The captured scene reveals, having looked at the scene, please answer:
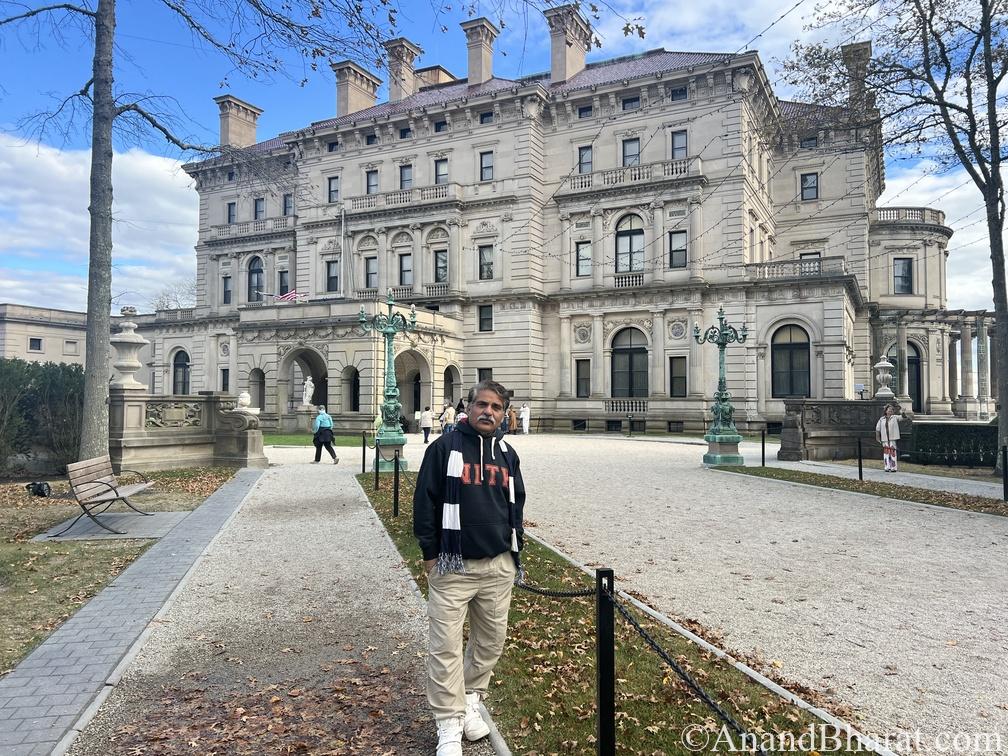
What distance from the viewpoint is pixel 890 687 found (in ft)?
15.5

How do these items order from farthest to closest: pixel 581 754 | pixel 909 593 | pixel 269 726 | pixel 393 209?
1. pixel 393 209
2. pixel 909 593
3. pixel 269 726
4. pixel 581 754

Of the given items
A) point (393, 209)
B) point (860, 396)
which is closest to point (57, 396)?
point (393, 209)

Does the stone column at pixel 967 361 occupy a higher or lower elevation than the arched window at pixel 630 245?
lower

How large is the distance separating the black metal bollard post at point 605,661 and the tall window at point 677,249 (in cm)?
3590

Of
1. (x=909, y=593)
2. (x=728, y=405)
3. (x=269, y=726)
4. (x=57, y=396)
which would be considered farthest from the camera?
(x=728, y=405)

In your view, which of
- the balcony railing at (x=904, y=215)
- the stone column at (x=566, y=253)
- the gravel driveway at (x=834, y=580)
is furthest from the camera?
the balcony railing at (x=904, y=215)

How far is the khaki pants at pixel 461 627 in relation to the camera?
12.9 feet

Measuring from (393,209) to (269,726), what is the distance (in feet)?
134

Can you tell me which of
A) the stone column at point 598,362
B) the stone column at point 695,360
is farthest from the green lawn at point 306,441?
the stone column at point 695,360

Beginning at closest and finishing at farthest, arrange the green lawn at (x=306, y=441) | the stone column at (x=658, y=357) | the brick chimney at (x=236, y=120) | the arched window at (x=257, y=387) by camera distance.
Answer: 1. the green lawn at (x=306, y=441)
2. the stone column at (x=658, y=357)
3. the arched window at (x=257, y=387)
4. the brick chimney at (x=236, y=120)

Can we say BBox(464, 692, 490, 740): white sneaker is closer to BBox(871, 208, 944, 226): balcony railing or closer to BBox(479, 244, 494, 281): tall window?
BBox(479, 244, 494, 281): tall window

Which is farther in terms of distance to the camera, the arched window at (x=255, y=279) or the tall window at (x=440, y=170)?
the arched window at (x=255, y=279)

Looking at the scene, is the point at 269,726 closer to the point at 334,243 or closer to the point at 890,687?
the point at 890,687

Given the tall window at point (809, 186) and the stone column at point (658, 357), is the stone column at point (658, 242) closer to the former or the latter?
the stone column at point (658, 357)
